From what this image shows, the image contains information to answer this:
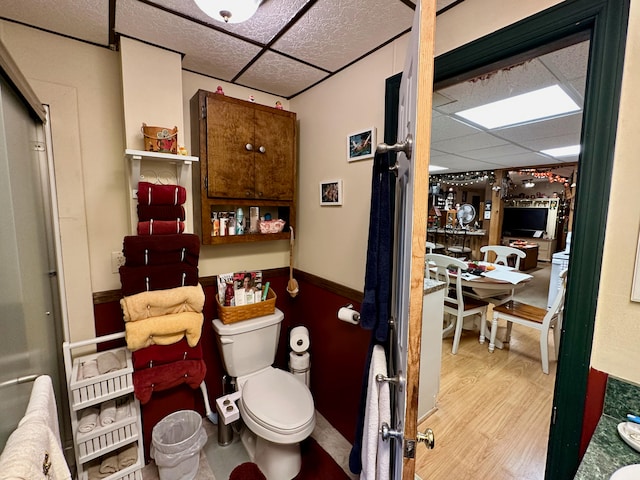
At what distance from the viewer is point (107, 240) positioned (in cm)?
157

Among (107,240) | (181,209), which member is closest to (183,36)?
(181,209)

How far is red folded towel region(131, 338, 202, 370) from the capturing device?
1.44m

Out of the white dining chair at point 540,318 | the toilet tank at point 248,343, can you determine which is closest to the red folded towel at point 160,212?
the toilet tank at point 248,343

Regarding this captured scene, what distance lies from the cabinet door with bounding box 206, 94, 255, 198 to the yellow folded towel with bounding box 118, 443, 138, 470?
55.7 inches

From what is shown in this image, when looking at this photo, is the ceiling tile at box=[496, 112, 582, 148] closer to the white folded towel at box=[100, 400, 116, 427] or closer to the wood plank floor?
the wood plank floor

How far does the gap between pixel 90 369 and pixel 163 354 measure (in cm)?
34

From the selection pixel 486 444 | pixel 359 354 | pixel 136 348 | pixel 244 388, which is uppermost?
pixel 136 348

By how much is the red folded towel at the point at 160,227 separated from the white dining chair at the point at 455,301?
7.86ft

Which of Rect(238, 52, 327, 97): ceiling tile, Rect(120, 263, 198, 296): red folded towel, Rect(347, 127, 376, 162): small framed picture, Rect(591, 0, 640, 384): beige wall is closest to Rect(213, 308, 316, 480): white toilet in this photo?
Rect(120, 263, 198, 296): red folded towel

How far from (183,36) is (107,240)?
44.3 inches

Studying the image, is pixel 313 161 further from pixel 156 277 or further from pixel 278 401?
pixel 278 401

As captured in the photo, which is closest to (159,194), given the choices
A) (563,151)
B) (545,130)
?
(545,130)

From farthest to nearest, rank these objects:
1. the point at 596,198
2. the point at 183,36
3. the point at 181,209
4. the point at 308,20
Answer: the point at 181,209 → the point at 183,36 → the point at 308,20 → the point at 596,198

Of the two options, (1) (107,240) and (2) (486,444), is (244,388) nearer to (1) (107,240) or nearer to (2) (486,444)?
(1) (107,240)
